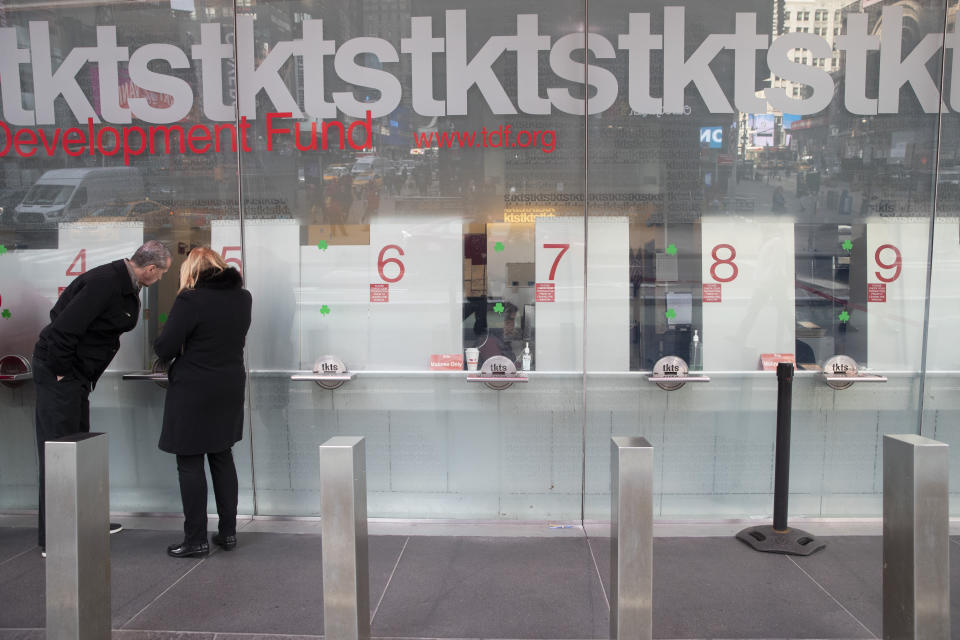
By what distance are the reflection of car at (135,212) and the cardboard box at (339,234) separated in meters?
1.06

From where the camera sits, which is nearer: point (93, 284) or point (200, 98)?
point (93, 284)

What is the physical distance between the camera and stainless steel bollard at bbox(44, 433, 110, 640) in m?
2.85

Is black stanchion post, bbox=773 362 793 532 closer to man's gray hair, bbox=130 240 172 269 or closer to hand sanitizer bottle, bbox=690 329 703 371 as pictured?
hand sanitizer bottle, bbox=690 329 703 371

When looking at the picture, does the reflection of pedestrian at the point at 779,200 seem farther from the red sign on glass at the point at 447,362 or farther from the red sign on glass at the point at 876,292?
the red sign on glass at the point at 447,362

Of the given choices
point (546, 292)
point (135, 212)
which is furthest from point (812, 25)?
point (135, 212)

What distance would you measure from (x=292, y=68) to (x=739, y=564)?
4.40 metres

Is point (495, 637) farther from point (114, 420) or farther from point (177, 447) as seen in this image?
point (114, 420)

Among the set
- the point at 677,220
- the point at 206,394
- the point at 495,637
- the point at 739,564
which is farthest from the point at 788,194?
the point at 206,394

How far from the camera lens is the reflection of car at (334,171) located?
17.2 ft

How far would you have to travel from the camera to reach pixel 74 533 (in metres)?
2.87

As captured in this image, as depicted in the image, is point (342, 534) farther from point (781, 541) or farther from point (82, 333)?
point (781, 541)

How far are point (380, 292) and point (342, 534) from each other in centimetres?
257

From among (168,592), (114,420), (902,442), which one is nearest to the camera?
(902,442)

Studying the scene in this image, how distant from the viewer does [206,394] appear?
4.50 metres
